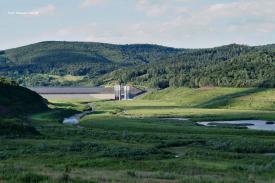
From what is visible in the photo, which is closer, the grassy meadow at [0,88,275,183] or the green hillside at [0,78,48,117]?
the grassy meadow at [0,88,275,183]

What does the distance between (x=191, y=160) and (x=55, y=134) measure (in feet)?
122

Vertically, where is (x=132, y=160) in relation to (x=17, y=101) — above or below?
below

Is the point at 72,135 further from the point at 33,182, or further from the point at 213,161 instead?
the point at 33,182

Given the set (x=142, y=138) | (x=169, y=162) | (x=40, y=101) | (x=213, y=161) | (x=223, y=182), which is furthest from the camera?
(x=40, y=101)

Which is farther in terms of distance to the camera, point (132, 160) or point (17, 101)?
point (17, 101)

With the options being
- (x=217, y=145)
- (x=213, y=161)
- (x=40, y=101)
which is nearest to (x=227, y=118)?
(x=40, y=101)

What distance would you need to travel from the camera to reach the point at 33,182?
2697 centimetres

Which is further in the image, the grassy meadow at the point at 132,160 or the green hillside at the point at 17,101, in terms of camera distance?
the green hillside at the point at 17,101

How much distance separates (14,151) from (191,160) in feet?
60.3

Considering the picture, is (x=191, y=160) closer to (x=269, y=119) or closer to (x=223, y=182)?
(x=223, y=182)

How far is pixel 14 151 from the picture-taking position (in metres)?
59.1

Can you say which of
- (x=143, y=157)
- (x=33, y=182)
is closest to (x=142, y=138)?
(x=143, y=157)

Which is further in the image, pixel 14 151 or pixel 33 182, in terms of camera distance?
pixel 14 151

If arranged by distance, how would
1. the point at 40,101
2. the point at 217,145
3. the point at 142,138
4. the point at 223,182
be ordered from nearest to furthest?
1. the point at 223,182
2. the point at 217,145
3. the point at 142,138
4. the point at 40,101
